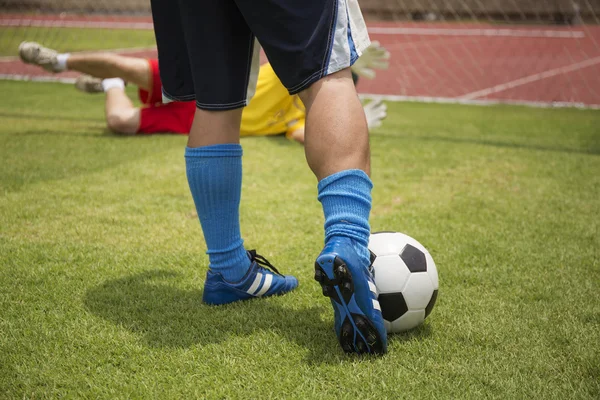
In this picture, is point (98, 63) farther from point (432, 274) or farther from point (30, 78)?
point (30, 78)

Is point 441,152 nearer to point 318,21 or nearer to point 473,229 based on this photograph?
point 473,229

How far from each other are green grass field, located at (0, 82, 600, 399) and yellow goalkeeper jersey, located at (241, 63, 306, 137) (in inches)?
13.4

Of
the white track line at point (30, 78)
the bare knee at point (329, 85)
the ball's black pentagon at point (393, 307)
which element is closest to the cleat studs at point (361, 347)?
the ball's black pentagon at point (393, 307)

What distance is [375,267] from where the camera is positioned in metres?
1.84

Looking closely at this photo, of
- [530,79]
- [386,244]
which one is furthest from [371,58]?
[530,79]

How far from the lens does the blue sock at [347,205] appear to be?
5.12ft

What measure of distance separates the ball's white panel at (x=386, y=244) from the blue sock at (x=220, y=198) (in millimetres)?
422

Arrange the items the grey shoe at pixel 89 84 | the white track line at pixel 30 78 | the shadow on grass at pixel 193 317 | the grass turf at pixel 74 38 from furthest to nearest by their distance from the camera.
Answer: the grass turf at pixel 74 38 → the white track line at pixel 30 78 → the grey shoe at pixel 89 84 → the shadow on grass at pixel 193 317

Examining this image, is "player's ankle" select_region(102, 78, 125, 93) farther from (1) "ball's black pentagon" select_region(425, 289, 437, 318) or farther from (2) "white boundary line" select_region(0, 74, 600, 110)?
(1) "ball's black pentagon" select_region(425, 289, 437, 318)

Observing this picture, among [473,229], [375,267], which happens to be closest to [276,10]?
[375,267]

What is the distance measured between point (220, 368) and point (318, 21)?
0.92 metres

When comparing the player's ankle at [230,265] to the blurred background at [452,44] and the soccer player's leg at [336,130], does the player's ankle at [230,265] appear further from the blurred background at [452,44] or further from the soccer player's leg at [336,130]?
the blurred background at [452,44]

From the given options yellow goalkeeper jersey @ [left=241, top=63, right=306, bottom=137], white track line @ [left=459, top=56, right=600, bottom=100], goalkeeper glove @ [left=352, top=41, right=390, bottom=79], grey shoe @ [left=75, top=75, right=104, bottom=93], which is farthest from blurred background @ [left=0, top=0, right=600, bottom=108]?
grey shoe @ [left=75, top=75, right=104, bottom=93]

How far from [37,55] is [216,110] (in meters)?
3.25
